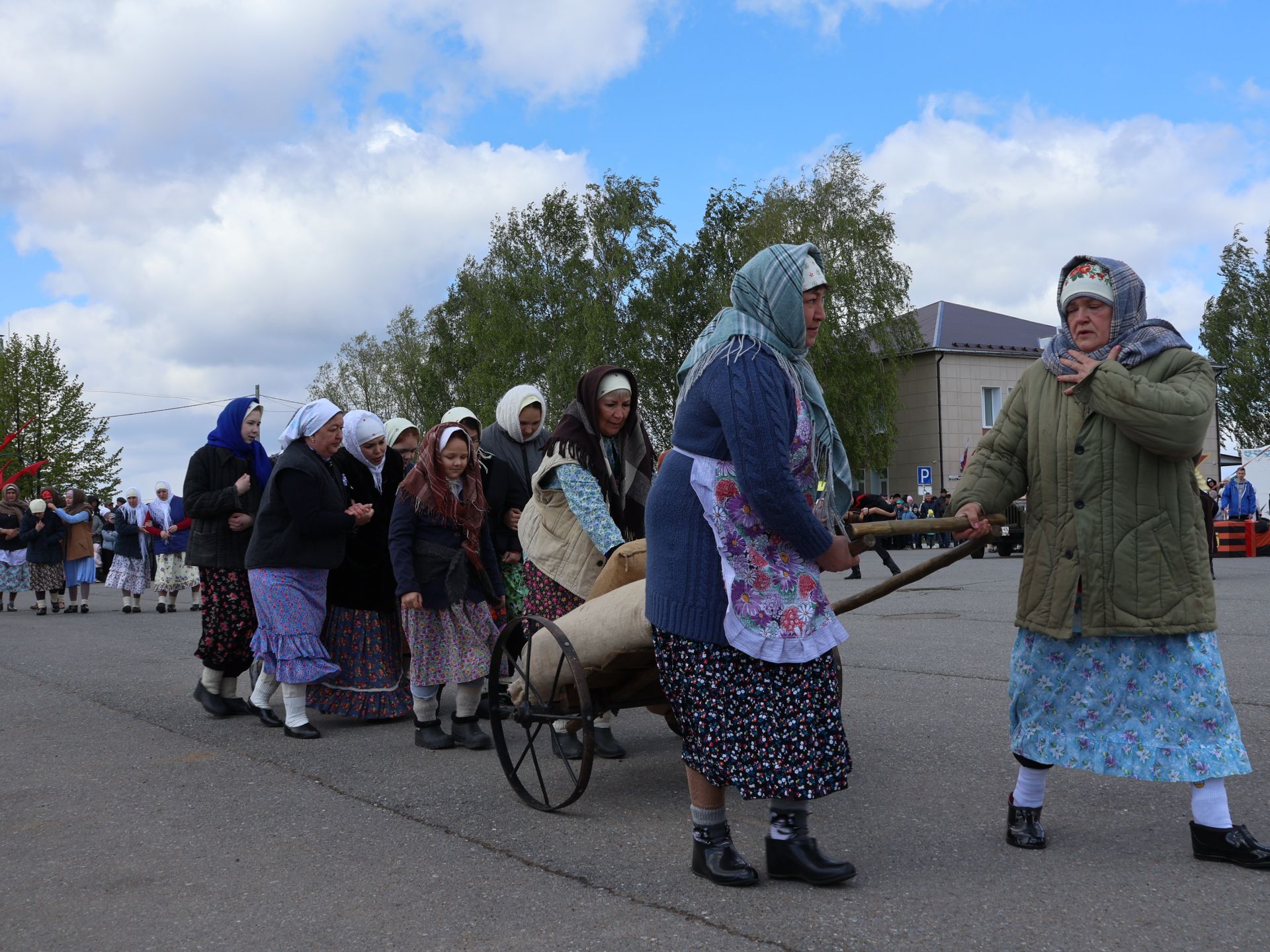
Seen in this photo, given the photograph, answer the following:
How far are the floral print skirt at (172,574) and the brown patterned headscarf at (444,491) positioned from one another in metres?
11.4

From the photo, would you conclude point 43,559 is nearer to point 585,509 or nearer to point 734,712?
point 585,509

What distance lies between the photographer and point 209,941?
3.28 meters

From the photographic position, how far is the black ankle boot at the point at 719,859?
3.51m

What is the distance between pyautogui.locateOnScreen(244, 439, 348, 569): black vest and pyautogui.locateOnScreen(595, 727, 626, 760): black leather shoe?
1868 mm

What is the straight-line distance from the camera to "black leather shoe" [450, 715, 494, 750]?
594cm

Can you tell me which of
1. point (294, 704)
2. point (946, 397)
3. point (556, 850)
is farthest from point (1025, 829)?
point (946, 397)

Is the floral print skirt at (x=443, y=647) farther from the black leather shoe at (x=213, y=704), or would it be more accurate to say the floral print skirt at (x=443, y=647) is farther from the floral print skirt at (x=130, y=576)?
the floral print skirt at (x=130, y=576)

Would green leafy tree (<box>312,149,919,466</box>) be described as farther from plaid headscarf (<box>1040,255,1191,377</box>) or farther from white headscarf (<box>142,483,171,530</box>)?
plaid headscarf (<box>1040,255,1191,377</box>)

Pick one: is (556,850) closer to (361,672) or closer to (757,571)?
(757,571)

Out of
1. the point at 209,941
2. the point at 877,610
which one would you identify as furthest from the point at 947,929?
the point at 877,610

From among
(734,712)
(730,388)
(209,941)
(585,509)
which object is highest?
(730,388)

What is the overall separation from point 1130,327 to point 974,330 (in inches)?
1888

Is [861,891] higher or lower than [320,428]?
lower

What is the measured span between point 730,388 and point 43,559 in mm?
16325
